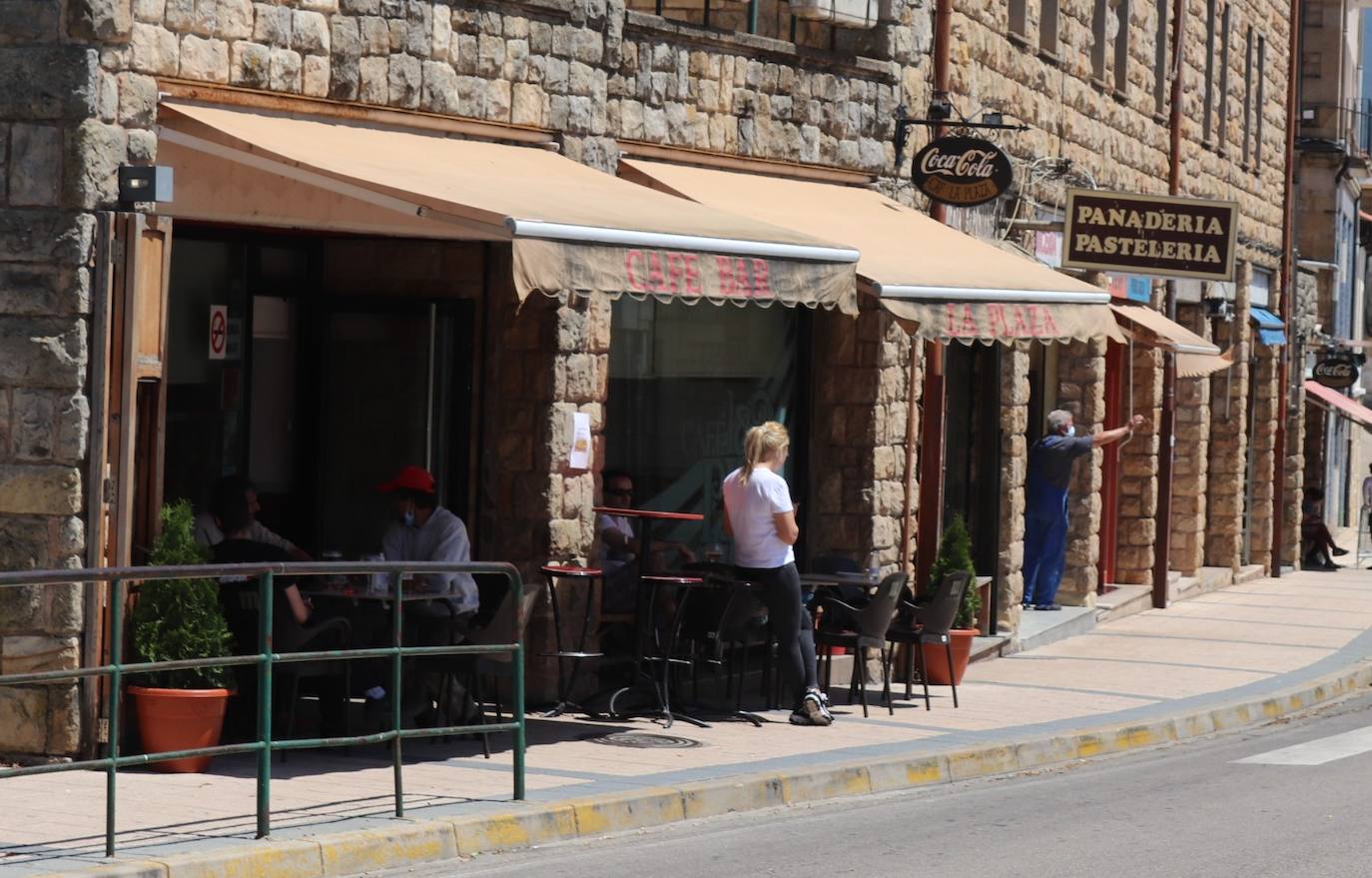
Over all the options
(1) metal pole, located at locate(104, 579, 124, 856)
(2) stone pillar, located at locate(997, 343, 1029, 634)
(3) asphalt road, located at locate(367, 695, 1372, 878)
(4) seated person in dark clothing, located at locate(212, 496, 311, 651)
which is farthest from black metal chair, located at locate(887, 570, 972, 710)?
(1) metal pole, located at locate(104, 579, 124, 856)

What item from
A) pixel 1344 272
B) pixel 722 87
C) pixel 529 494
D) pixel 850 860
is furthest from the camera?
pixel 1344 272

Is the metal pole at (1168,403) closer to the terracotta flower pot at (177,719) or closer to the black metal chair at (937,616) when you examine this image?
the black metal chair at (937,616)


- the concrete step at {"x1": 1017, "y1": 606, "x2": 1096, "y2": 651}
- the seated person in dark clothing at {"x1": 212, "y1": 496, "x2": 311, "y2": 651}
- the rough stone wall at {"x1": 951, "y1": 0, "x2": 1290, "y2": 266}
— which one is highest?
the rough stone wall at {"x1": 951, "y1": 0, "x2": 1290, "y2": 266}

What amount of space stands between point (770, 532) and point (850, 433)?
352 cm

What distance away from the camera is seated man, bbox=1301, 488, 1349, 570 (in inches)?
1340

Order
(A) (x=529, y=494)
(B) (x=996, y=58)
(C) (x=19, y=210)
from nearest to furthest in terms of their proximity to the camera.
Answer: (C) (x=19, y=210) < (A) (x=529, y=494) < (B) (x=996, y=58)

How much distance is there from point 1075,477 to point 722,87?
841 cm

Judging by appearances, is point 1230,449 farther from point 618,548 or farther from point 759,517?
point 759,517

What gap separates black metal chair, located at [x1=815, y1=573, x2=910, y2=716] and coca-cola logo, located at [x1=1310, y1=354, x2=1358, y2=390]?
2348 centimetres

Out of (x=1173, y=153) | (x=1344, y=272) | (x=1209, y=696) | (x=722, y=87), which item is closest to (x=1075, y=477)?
(x=1173, y=153)

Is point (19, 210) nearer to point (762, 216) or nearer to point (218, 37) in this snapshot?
point (218, 37)

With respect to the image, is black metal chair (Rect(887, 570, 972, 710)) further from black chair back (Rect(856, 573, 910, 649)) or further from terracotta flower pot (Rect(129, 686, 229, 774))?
terracotta flower pot (Rect(129, 686, 229, 774))

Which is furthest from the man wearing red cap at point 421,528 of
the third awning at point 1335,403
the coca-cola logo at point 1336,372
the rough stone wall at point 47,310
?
the coca-cola logo at point 1336,372

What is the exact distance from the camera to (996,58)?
19156 millimetres
